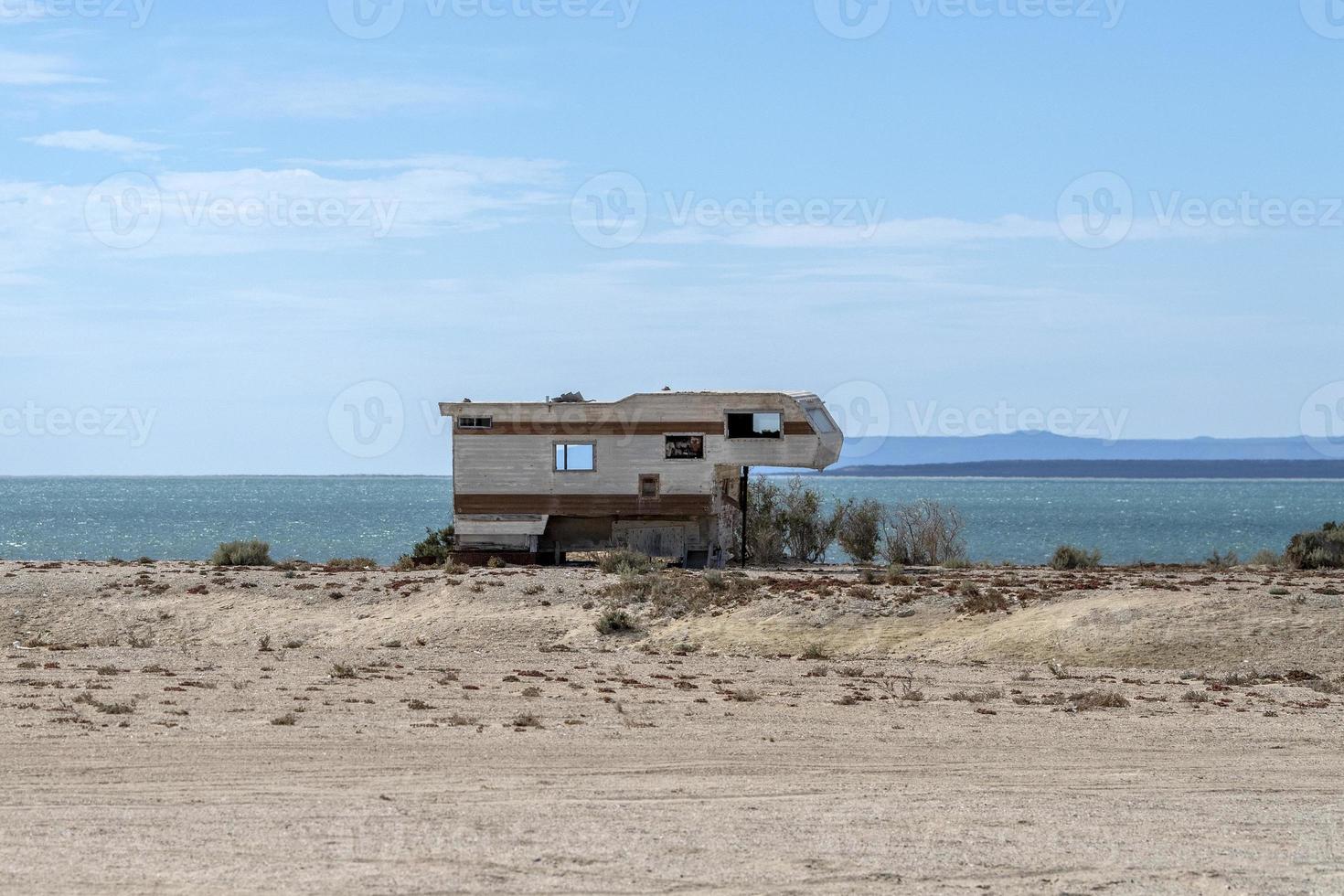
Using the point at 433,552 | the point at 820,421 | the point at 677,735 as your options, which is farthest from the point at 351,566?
the point at 677,735

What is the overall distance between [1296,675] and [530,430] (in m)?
17.4

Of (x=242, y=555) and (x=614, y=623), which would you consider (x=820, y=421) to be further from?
(x=242, y=555)

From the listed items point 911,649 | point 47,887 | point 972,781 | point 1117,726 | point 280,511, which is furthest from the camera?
point 280,511

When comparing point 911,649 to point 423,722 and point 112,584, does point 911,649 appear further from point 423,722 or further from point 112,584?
point 112,584

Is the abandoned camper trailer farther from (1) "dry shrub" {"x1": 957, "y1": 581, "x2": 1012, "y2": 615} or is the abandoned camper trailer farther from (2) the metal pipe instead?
(1) "dry shrub" {"x1": 957, "y1": 581, "x2": 1012, "y2": 615}

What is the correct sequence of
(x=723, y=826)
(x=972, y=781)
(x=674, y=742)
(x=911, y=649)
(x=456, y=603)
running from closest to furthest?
(x=723, y=826), (x=972, y=781), (x=674, y=742), (x=911, y=649), (x=456, y=603)

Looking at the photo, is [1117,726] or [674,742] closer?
[674,742]

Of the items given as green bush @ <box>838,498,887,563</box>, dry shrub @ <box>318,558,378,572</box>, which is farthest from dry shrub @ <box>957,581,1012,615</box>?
dry shrub @ <box>318,558,378,572</box>

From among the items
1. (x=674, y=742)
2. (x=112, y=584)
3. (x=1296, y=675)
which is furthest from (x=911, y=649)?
(x=112, y=584)

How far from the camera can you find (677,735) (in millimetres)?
14867

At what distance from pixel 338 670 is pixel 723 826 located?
9.74 meters

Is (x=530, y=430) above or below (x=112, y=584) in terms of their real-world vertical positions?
above

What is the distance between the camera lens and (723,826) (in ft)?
35.2

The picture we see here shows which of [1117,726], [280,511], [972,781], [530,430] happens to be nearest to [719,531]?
[530,430]
